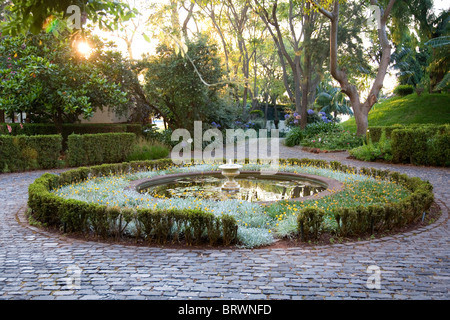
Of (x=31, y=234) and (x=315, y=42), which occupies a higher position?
(x=315, y=42)

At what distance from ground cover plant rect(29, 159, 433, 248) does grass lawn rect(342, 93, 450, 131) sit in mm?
19182

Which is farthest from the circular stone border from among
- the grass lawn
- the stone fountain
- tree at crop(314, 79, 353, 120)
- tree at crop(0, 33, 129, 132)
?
tree at crop(314, 79, 353, 120)

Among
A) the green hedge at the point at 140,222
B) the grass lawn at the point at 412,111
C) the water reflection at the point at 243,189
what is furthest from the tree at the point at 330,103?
the green hedge at the point at 140,222

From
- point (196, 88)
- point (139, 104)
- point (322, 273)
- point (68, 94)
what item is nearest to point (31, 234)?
point (322, 273)

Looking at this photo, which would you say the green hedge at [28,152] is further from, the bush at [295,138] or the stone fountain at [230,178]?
the bush at [295,138]

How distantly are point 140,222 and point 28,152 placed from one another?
8473 millimetres

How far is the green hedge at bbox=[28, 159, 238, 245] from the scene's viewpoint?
5062 mm

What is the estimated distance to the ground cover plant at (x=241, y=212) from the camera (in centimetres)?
516

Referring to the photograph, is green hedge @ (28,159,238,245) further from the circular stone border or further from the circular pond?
the circular stone border

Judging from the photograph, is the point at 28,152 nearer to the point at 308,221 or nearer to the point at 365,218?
the point at 308,221

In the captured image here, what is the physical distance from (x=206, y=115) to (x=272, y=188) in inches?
436

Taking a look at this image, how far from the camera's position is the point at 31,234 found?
5.64 metres

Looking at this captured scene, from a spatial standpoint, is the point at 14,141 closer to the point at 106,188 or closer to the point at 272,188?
the point at 106,188

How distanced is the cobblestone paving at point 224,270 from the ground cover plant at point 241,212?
302 mm
